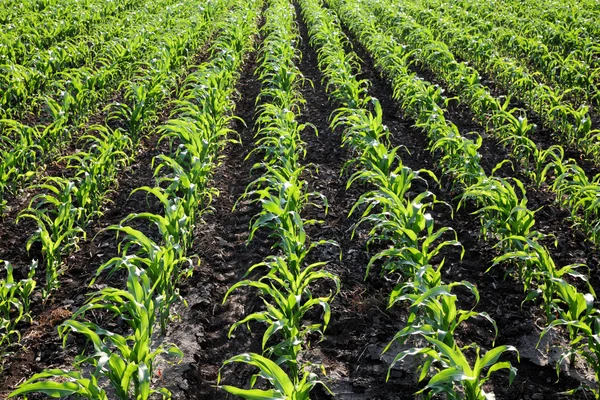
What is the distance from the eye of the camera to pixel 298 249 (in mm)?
3305

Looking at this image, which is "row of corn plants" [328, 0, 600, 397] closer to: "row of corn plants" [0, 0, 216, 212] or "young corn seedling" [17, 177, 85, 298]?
"young corn seedling" [17, 177, 85, 298]

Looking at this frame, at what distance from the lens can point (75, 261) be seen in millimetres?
3947

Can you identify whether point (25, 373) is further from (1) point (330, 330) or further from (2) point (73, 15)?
(2) point (73, 15)

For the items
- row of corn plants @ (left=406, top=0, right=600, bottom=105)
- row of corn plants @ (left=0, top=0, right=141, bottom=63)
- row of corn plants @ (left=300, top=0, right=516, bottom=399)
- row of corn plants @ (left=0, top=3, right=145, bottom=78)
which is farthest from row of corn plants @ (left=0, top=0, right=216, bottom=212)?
row of corn plants @ (left=406, top=0, right=600, bottom=105)

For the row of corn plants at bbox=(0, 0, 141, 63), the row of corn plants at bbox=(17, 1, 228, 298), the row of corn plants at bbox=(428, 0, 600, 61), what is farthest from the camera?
the row of corn plants at bbox=(428, 0, 600, 61)

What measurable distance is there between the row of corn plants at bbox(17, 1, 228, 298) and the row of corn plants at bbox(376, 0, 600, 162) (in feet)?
13.7

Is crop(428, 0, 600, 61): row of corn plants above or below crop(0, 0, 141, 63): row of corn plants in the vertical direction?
above

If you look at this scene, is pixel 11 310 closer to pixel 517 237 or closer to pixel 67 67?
pixel 517 237

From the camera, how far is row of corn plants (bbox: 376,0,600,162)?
5512 mm

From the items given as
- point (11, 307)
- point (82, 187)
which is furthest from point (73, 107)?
point (11, 307)

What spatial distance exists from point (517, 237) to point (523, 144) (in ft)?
6.72

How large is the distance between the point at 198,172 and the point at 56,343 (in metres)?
1.54

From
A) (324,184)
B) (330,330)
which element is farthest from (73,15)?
(330,330)

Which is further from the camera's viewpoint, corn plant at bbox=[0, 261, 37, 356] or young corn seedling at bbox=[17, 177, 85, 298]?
young corn seedling at bbox=[17, 177, 85, 298]
